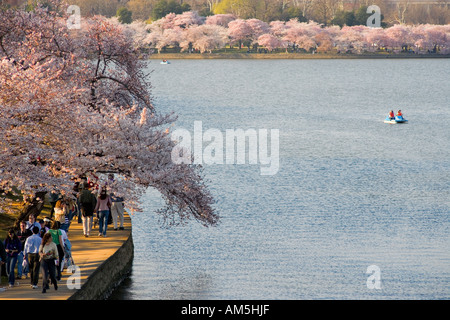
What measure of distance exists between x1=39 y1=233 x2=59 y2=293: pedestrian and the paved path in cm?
28

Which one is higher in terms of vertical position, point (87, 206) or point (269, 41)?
point (269, 41)

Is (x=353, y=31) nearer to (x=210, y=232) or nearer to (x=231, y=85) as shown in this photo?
(x=231, y=85)

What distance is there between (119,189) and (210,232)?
24.1 ft

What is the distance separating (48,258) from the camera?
1742 centimetres

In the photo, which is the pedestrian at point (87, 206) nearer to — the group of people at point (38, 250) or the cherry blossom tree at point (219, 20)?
the group of people at point (38, 250)

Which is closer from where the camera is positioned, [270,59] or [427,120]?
[427,120]

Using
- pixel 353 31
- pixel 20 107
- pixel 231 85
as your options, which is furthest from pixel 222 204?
pixel 353 31

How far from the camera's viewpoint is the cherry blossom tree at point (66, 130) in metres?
20.7

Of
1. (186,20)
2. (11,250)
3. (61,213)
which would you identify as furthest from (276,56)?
(11,250)

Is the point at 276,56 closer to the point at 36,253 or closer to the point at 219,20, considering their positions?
the point at 219,20

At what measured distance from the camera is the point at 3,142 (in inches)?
798

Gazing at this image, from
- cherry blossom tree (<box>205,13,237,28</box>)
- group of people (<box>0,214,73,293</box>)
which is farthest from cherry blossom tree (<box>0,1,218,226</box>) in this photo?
cherry blossom tree (<box>205,13,237,28</box>)

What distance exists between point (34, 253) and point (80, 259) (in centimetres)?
269

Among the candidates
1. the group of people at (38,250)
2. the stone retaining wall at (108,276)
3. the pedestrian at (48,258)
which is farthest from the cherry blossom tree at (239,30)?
the pedestrian at (48,258)
